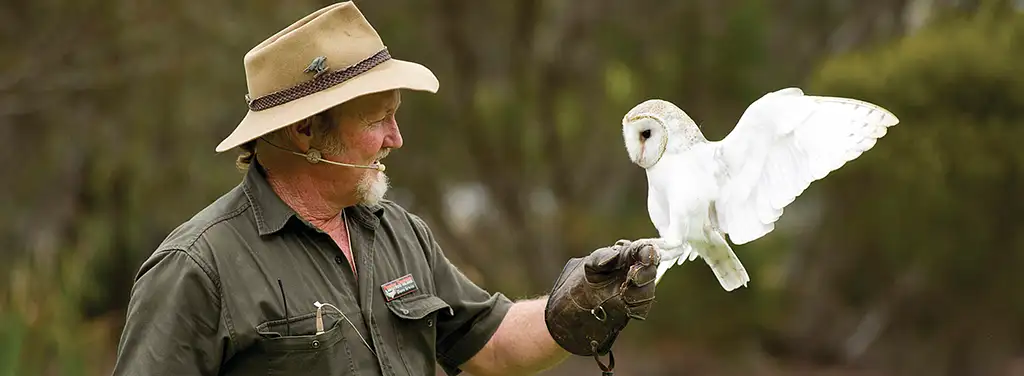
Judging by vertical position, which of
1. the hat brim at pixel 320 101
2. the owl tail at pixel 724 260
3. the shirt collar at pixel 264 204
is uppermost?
the hat brim at pixel 320 101

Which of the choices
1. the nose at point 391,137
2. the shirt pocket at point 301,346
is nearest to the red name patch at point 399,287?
the shirt pocket at point 301,346

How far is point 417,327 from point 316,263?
280 mm

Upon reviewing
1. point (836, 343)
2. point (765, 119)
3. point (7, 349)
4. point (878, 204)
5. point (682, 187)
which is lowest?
point (836, 343)

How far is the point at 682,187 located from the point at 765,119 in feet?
0.66

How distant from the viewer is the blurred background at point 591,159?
4.57 meters

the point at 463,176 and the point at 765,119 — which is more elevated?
the point at 765,119

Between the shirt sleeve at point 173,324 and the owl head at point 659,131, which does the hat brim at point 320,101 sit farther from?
the owl head at point 659,131

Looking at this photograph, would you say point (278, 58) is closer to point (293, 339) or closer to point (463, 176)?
point (293, 339)

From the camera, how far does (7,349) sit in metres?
4.11

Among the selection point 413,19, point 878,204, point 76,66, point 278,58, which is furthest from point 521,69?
point 278,58

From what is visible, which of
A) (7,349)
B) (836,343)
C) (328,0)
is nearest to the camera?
(7,349)

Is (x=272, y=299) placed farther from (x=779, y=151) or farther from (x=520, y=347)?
(x=779, y=151)

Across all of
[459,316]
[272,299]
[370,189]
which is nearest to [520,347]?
[459,316]

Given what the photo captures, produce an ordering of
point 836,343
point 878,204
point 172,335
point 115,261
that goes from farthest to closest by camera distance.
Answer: point 115,261, point 836,343, point 878,204, point 172,335
